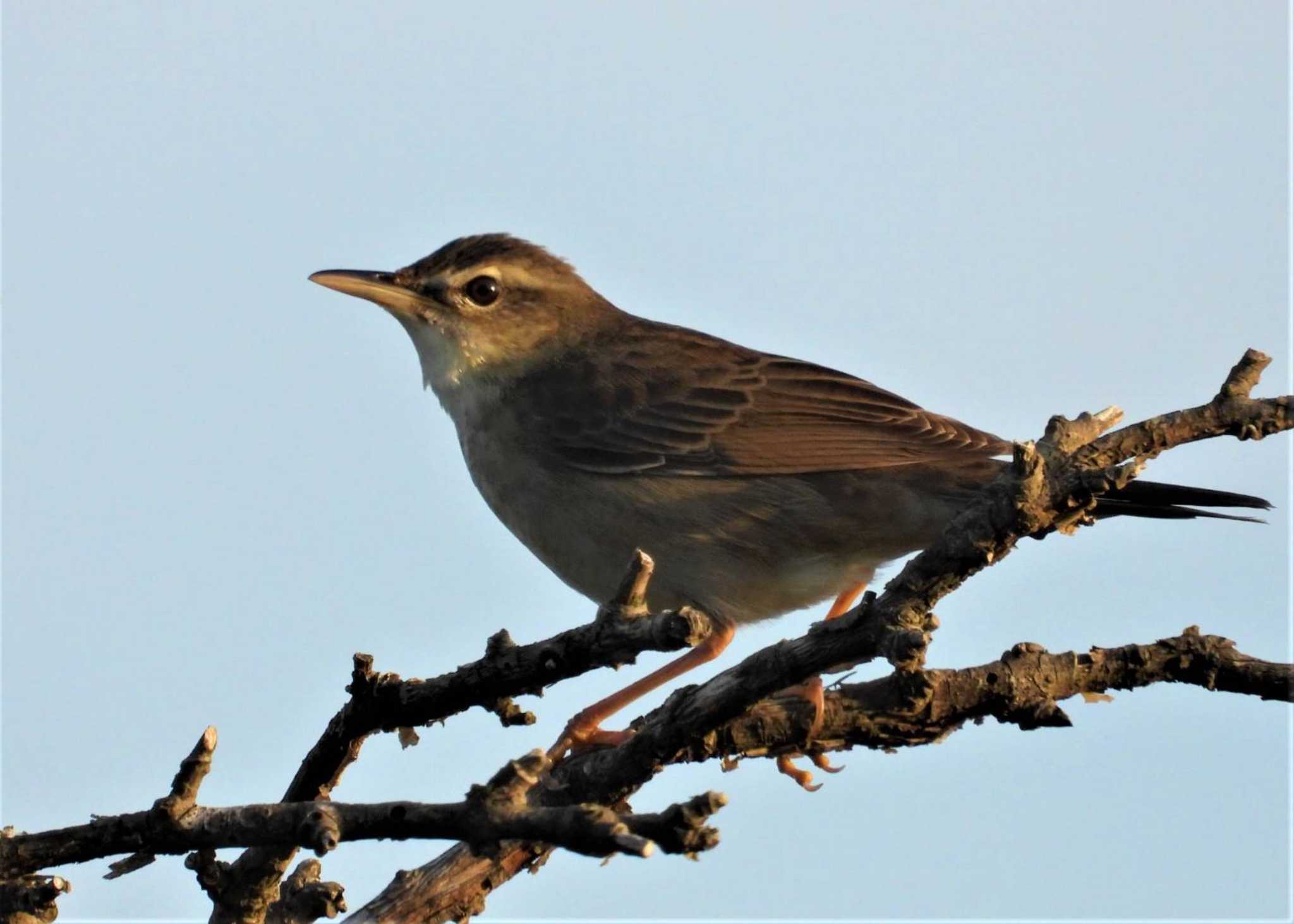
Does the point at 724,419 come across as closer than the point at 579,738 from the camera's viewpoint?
No

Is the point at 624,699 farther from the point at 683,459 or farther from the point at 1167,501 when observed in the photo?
the point at 1167,501

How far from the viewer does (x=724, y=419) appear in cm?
767

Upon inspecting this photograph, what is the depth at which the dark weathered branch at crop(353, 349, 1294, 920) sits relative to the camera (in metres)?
4.17

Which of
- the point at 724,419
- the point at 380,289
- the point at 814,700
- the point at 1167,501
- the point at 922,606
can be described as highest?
the point at 380,289

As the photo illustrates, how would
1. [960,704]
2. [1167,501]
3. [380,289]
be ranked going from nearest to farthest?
[960,704] → [1167,501] → [380,289]

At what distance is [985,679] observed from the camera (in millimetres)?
4875

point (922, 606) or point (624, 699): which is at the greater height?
point (624, 699)

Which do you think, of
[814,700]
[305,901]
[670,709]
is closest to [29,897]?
[305,901]

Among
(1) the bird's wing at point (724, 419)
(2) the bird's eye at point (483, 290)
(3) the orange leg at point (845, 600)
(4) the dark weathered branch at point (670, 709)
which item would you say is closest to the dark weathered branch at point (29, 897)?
(4) the dark weathered branch at point (670, 709)

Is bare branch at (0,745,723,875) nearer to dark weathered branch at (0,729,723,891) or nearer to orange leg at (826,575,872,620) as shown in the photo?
dark weathered branch at (0,729,723,891)

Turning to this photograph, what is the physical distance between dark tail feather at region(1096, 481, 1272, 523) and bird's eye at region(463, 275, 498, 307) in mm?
3520

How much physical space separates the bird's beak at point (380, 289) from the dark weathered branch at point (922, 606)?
152 inches

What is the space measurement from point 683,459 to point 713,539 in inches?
21.4

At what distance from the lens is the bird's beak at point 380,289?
8.10m
